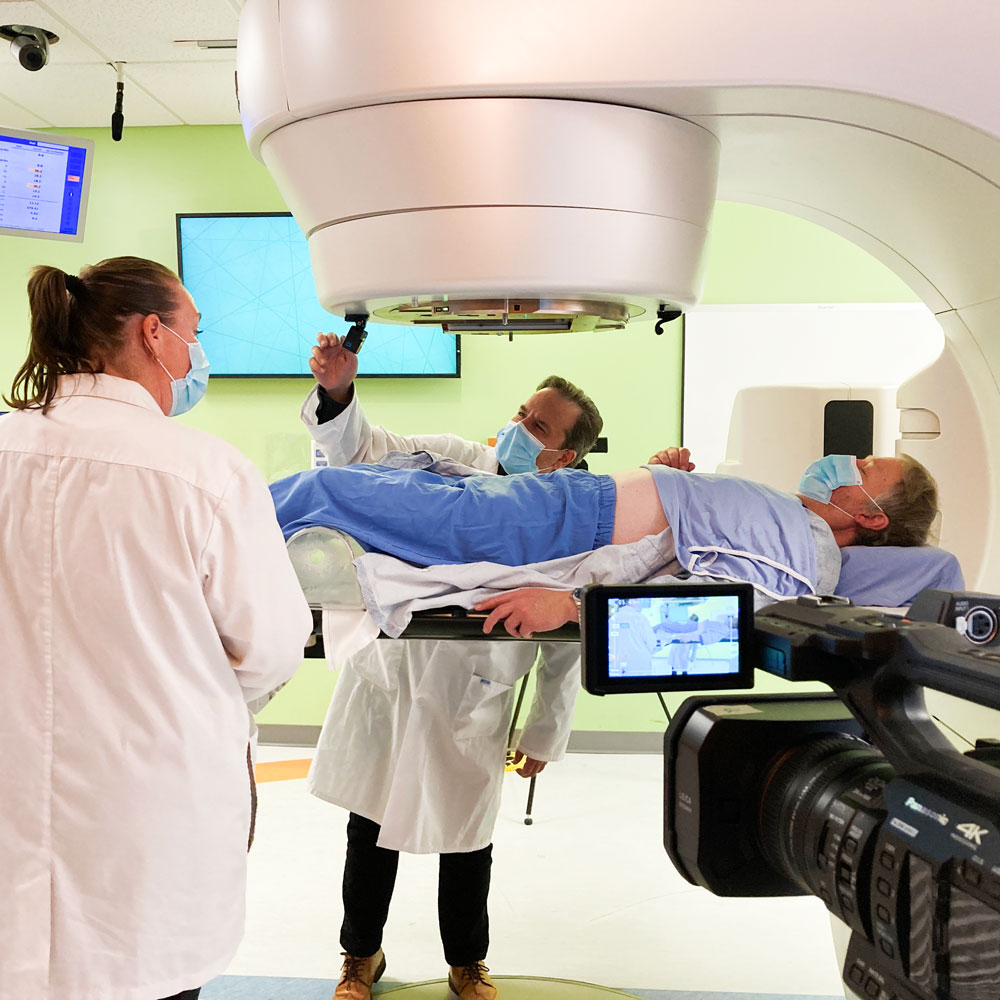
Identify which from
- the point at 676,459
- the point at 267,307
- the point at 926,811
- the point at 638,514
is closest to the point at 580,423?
the point at 676,459

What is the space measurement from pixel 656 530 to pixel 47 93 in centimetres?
291

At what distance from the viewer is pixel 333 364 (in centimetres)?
188

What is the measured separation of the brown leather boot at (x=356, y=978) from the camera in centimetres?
198

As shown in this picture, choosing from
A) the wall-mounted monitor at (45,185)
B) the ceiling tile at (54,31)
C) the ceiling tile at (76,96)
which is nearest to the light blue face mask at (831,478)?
the wall-mounted monitor at (45,185)

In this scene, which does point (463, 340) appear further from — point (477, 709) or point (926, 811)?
point (926, 811)

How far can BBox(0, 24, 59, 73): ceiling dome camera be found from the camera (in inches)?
114

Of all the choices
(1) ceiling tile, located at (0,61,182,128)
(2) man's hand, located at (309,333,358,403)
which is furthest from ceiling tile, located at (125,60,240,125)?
(2) man's hand, located at (309,333,358,403)

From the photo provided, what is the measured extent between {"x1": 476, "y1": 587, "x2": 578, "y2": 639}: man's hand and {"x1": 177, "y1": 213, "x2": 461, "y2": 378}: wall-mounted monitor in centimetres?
237

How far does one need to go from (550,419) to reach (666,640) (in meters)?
1.35

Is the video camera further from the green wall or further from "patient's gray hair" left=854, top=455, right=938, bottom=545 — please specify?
the green wall

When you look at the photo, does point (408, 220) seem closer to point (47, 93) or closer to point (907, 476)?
point (907, 476)

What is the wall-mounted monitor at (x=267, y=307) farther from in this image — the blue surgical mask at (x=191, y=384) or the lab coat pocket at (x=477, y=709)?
the blue surgical mask at (x=191, y=384)

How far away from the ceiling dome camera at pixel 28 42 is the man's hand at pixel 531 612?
241cm

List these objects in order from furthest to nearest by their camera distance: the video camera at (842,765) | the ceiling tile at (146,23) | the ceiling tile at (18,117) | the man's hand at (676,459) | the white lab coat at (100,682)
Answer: the ceiling tile at (18,117) < the ceiling tile at (146,23) < the man's hand at (676,459) < the white lab coat at (100,682) < the video camera at (842,765)
